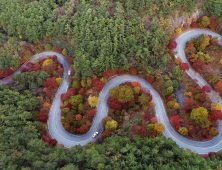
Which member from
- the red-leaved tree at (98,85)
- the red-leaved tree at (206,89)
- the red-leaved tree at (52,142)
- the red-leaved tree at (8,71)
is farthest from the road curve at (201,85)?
the red-leaved tree at (8,71)

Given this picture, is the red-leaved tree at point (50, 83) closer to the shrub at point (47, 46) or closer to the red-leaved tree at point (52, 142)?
the shrub at point (47, 46)

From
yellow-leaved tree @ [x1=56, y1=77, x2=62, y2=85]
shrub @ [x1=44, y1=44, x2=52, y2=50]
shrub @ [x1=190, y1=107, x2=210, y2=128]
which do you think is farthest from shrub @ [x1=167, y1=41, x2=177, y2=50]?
shrub @ [x1=44, y1=44, x2=52, y2=50]

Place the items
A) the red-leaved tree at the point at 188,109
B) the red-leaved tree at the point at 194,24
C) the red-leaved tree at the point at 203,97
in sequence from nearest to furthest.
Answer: the red-leaved tree at the point at 188,109
the red-leaved tree at the point at 203,97
the red-leaved tree at the point at 194,24

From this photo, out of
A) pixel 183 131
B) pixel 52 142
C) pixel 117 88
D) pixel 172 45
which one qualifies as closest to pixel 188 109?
pixel 183 131

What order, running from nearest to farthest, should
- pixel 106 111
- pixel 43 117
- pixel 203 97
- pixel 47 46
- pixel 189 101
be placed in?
pixel 189 101
pixel 203 97
pixel 43 117
pixel 106 111
pixel 47 46

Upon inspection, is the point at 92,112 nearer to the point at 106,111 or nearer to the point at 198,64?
the point at 106,111

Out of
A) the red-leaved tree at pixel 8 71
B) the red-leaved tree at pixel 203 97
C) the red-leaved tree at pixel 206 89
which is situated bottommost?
the red-leaved tree at pixel 8 71

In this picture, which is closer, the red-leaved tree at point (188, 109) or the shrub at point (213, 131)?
the shrub at point (213, 131)

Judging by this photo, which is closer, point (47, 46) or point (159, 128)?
point (159, 128)

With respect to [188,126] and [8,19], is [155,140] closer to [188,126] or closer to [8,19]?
[188,126]
